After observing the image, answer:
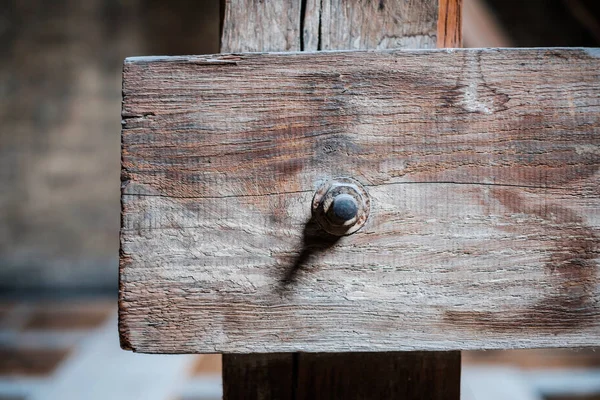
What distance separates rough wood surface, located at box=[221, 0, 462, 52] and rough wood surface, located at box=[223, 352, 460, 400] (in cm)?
35

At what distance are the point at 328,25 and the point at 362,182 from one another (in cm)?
19

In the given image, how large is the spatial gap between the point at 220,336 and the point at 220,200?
12 cm

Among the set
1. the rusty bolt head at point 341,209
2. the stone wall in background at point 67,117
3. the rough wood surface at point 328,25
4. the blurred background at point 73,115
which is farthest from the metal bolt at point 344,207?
the stone wall in background at point 67,117

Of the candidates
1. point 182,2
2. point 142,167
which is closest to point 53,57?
point 182,2

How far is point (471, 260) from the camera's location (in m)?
0.44

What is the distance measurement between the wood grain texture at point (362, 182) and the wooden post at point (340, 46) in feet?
0.30

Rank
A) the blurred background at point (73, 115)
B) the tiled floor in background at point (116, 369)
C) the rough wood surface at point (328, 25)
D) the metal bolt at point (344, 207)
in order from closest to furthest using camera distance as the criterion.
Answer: the metal bolt at point (344, 207), the rough wood surface at point (328, 25), the tiled floor in background at point (116, 369), the blurred background at point (73, 115)

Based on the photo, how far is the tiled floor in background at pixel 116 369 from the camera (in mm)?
1772

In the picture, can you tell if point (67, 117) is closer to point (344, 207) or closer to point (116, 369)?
point (116, 369)

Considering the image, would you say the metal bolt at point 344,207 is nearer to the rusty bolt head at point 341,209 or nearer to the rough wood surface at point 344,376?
the rusty bolt head at point 341,209

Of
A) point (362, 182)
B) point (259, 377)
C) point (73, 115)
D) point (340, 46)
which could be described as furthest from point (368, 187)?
point (73, 115)

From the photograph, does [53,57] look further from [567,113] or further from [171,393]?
[567,113]

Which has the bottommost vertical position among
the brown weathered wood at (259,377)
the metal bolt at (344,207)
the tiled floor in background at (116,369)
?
the brown weathered wood at (259,377)

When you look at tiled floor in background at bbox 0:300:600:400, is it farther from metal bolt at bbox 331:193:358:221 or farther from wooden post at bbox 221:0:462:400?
metal bolt at bbox 331:193:358:221
